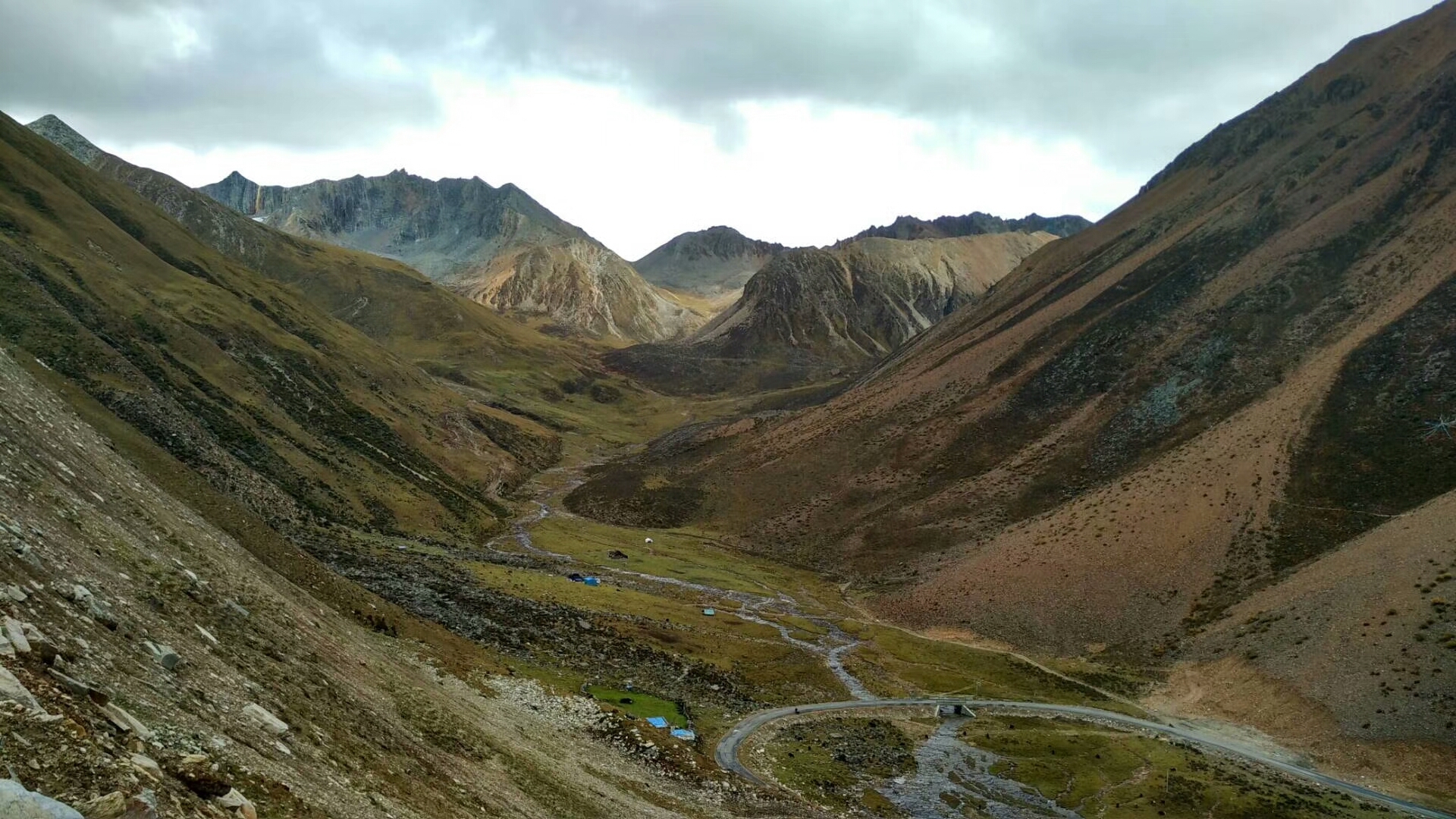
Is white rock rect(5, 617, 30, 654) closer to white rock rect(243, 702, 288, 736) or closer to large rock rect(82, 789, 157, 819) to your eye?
large rock rect(82, 789, 157, 819)

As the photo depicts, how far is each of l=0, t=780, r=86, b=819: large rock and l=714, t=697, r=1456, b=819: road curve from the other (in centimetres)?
4534

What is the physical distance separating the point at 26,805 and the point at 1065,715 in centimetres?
7667

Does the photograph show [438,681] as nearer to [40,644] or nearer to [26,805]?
[40,644]

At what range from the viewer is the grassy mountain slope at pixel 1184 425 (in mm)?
93312

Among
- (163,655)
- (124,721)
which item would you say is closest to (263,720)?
(163,655)

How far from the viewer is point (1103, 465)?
408ft

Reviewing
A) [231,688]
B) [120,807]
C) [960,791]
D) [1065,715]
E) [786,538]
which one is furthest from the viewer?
[786,538]

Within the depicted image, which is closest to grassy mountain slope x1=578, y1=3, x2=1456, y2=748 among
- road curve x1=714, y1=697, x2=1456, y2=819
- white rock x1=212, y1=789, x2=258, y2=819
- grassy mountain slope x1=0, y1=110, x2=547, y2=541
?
road curve x1=714, y1=697, x2=1456, y2=819

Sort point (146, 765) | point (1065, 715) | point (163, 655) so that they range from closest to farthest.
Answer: point (146, 765), point (163, 655), point (1065, 715)

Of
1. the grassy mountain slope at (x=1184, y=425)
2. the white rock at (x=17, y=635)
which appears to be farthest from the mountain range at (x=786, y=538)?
the grassy mountain slope at (x=1184, y=425)

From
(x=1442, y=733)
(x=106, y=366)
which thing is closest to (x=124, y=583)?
(x=106, y=366)

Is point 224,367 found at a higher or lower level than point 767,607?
higher

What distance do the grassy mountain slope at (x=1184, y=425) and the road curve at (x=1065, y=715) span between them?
8.21 m

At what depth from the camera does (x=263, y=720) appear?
23875 mm
